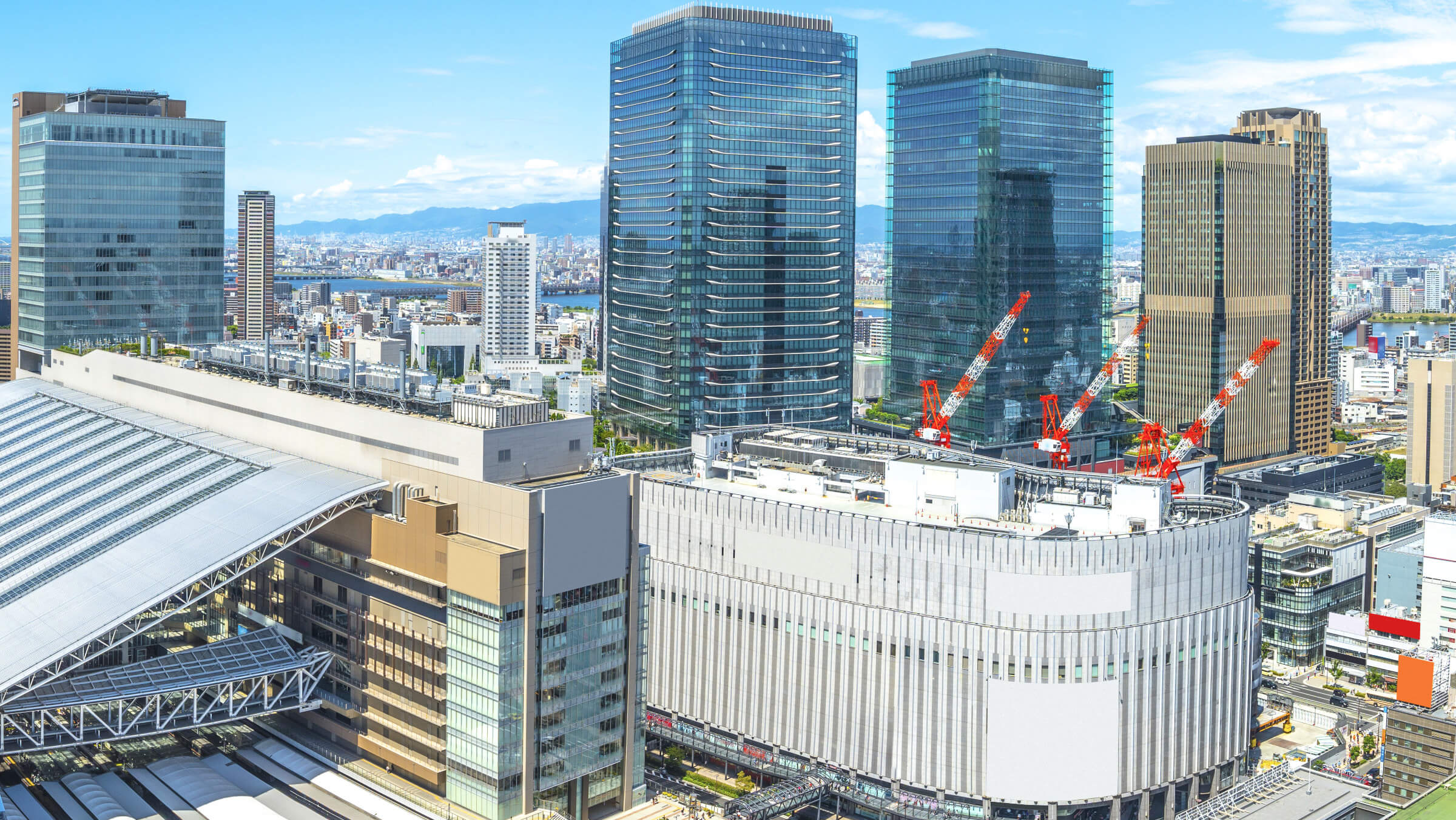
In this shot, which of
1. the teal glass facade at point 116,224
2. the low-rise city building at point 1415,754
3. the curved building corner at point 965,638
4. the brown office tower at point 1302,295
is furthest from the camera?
the brown office tower at point 1302,295

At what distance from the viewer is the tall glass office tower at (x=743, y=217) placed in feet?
482

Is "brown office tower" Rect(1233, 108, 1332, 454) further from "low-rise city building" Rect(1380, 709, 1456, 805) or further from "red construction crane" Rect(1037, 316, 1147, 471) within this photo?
"low-rise city building" Rect(1380, 709, 1456, 805)

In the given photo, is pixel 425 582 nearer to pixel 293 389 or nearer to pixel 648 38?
pixel 293 389

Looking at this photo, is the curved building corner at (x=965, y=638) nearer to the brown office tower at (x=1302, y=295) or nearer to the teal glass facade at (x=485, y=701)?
the teal glass facade at (x=485, y=701)

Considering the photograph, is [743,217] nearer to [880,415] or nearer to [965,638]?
[880,415]

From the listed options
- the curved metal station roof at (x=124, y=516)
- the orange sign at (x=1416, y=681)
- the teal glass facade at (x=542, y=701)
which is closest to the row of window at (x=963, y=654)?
the teal glass facade at (x=542, y=701)

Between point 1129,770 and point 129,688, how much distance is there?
4999cm

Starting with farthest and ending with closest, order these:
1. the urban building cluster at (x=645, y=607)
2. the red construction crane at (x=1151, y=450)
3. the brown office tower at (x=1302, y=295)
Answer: the brown office tower at (x=1302, y=295) → the red construction crane at (x=1151, y=450) → the urban building cluster at (x=645, y=607)

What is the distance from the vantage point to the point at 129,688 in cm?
5931

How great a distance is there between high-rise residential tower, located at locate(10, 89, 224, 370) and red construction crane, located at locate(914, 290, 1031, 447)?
3248 inches

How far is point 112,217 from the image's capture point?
144500 millimetres

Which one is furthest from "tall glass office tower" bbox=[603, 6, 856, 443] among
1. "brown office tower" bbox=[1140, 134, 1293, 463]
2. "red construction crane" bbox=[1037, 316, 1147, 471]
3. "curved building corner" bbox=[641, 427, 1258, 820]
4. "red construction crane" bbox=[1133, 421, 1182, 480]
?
"curved building corner" bbox=[641, 427, 1258, 820]

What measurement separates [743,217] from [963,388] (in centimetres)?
3164

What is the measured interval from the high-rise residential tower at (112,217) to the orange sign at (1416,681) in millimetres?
122797
